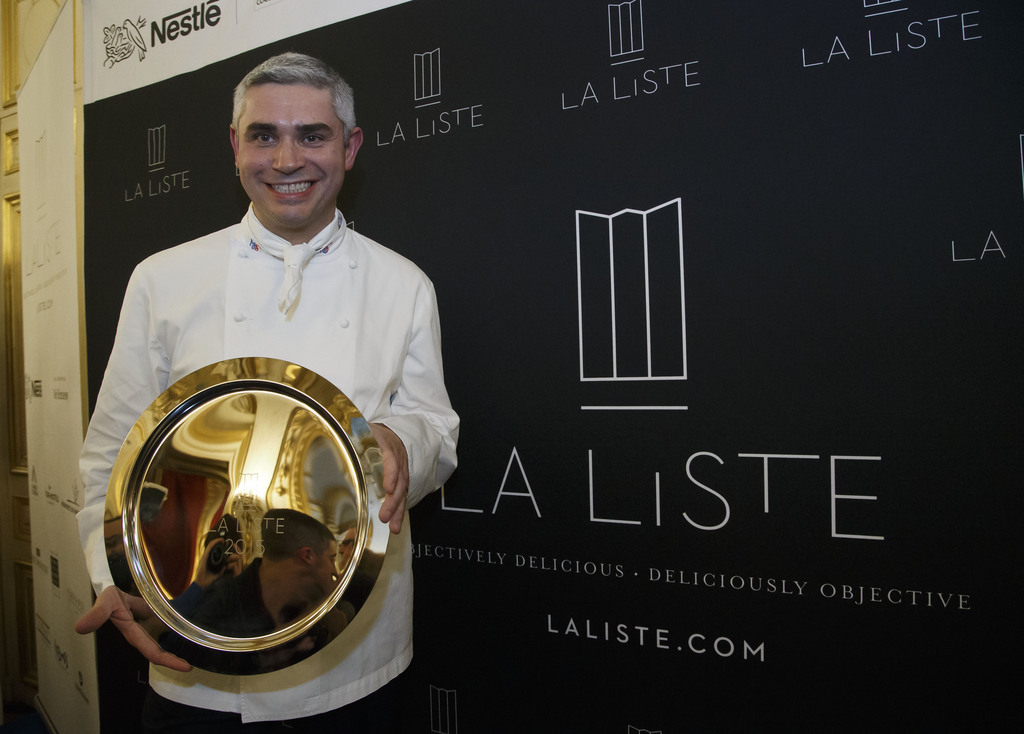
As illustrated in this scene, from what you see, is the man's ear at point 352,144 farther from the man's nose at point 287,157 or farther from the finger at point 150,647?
the finger at point 150,647

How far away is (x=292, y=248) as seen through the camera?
4.30 ft

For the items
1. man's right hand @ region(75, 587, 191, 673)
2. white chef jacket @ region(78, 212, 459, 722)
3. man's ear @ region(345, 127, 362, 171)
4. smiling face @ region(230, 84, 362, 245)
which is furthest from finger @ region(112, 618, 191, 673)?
man's ear @ region(345, 127, 362, 171)

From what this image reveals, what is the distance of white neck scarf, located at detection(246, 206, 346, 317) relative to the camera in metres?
1.29

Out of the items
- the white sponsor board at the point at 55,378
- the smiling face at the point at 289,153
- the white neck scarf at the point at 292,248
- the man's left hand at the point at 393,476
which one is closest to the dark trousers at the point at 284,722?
the man's left hand at the point at 393,476

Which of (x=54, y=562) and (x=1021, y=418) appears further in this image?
(x=54, y=562)

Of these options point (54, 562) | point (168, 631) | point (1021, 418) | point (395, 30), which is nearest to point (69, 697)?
point (54, 562)

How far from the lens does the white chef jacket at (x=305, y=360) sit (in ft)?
4.01

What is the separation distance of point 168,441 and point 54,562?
5.88ft

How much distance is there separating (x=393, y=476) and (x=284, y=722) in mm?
630

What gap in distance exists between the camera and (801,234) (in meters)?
1.26

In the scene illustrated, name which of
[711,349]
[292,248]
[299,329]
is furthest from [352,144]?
[711,349]

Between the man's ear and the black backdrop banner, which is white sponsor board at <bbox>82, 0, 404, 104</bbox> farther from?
the man's ear

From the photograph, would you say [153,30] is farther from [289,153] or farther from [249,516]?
[249,516]

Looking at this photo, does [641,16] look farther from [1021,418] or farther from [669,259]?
[1021,418]
